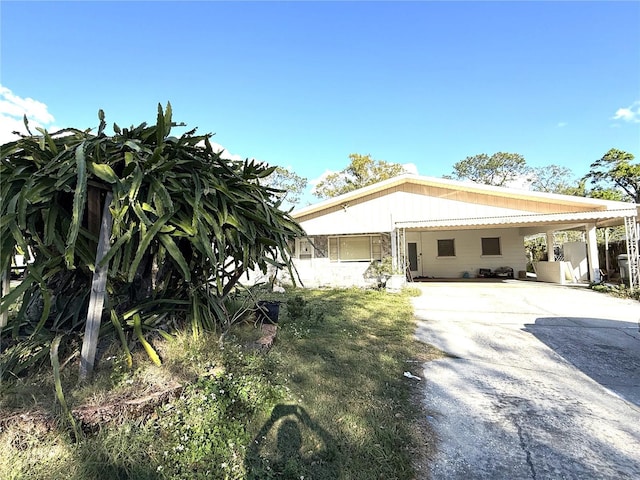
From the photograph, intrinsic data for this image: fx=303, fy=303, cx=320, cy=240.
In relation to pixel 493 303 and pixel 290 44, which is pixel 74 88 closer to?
pixel 290 44

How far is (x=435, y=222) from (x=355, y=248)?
12.9 ft

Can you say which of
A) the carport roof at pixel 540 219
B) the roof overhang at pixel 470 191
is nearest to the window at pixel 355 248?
the roof overhang at pixel 470 191

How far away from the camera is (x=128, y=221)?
2.51 metres

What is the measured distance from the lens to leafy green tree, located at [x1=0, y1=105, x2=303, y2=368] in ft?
A: 7.36

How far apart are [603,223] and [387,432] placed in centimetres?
1610

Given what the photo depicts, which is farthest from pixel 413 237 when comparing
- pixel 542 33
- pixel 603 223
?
pixel 542 33

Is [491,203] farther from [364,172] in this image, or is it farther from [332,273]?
[364,172]

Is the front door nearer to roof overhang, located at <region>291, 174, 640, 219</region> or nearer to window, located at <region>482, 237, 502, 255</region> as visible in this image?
window, located at <region>482, 237, 502, 255</region>

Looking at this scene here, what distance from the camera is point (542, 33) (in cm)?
Result: 959

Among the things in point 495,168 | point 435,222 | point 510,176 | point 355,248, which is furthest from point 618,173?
point 355,248

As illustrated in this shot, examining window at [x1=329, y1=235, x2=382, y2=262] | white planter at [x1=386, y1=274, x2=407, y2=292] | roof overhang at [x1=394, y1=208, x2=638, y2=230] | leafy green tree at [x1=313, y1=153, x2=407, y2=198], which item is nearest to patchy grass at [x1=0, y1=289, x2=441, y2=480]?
white planter at [x1=386, y1=274, x2=407, y2=292]

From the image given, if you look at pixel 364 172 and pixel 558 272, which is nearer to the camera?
pixel 558 272

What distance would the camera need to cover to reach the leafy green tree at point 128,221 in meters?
2.24

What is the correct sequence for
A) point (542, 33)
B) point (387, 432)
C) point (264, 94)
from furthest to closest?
point (264, 94) < point (542, 33) < point (387, 432)
